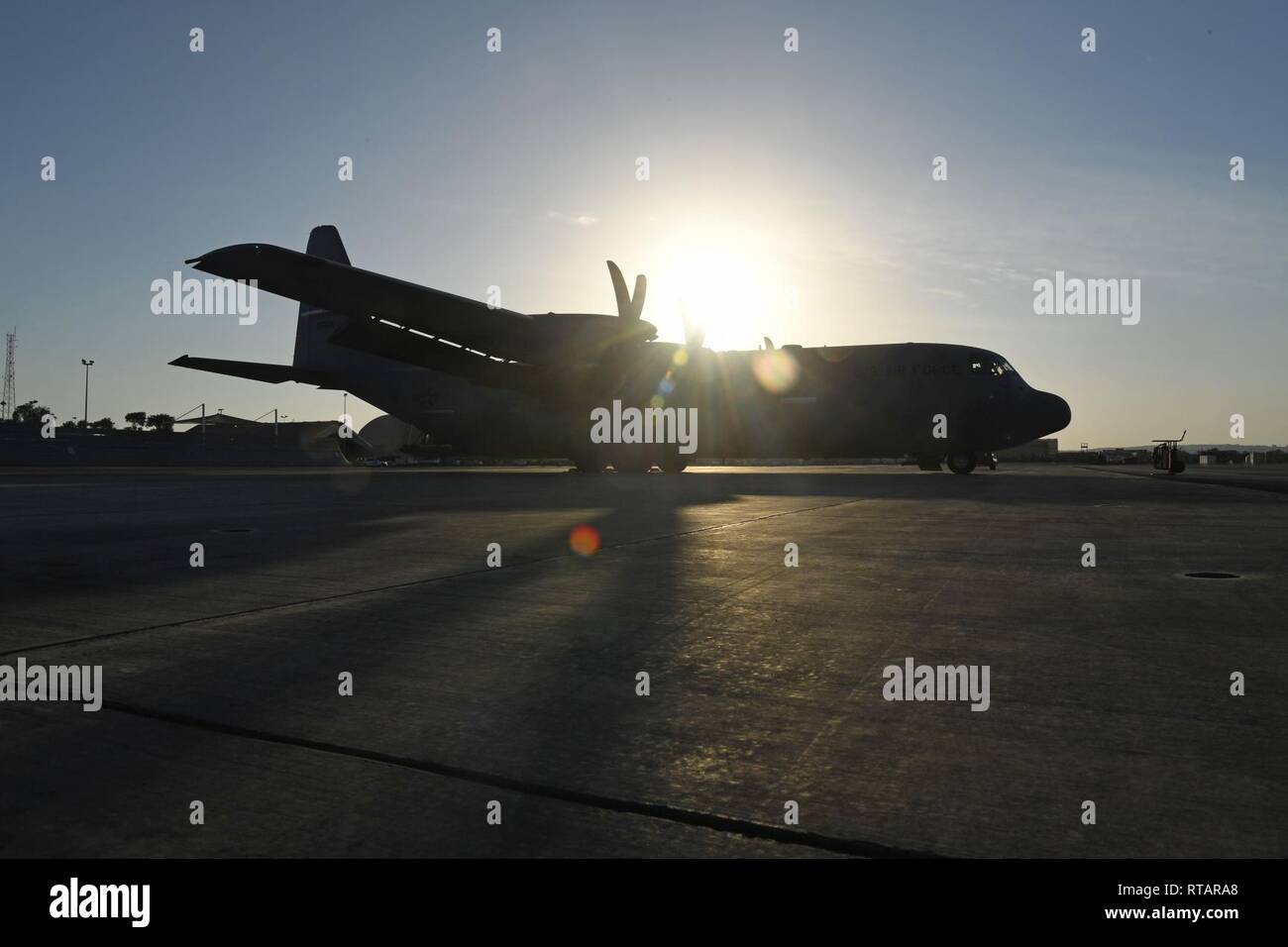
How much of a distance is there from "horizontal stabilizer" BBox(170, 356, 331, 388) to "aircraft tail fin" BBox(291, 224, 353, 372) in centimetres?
89

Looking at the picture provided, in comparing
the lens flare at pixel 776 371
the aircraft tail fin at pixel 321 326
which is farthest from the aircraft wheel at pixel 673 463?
the aircraft tail fin at pixel 321 326

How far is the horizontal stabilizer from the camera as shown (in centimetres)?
3182

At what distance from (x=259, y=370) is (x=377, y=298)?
1044cm

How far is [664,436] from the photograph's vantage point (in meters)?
30.5

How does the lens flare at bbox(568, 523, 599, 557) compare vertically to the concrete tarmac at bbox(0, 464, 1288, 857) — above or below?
above

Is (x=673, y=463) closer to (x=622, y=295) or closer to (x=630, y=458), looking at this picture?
(x=630, y=458)

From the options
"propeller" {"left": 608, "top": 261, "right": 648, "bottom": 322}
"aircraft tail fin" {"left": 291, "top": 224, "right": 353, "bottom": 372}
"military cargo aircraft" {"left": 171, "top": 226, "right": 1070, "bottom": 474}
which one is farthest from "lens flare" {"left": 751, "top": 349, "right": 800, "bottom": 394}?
"aircraft tail fin" {"left": 291, "top": 224, "right": 353, "bottom": 372}

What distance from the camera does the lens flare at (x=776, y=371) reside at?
28.8 m

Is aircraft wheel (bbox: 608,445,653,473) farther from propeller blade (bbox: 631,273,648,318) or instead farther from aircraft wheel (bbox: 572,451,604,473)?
propeller blade (bbox: 631,273,648,318)

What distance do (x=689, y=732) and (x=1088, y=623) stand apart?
348cm

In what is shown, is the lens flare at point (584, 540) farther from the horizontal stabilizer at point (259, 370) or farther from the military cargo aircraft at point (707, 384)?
the horizontal stabilizer at point (259, 370)

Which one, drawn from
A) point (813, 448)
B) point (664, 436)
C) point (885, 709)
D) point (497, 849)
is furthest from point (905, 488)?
point (497, 849)

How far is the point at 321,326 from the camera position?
118 ft

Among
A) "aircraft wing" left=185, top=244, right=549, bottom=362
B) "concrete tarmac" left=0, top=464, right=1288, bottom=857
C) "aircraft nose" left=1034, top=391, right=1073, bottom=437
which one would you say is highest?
"aircraft wing" left=185, top=244, right=549, bottom=362
